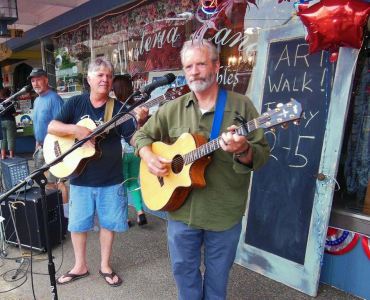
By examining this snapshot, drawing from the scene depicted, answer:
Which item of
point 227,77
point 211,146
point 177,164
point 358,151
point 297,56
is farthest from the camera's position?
point 227,77

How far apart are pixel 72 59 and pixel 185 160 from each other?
5.10m

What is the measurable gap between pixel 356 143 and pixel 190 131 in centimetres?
151

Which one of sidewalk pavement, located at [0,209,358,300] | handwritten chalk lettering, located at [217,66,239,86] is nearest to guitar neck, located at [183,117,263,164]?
sidewalk pavement, located at [0,209,358,300]

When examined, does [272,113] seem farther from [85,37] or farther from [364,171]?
[85,37]

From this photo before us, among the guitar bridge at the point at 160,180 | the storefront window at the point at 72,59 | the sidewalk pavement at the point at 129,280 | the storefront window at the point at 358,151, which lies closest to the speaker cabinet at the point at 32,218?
the sidewalk pavement at the point at 129,280

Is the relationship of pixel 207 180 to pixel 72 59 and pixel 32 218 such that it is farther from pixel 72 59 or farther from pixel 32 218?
pixel 72 59

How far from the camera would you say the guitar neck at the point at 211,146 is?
157 cm

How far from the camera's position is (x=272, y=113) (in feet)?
5.04

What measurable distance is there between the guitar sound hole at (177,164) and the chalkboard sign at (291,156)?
1.06 meters

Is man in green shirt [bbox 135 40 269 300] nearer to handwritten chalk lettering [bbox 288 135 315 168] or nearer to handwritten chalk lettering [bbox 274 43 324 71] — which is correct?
handwritten chalk lettering [bbox 288 135 315 168]

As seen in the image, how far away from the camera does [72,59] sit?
623cm

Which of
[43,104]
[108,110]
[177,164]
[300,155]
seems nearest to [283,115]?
[177,164]

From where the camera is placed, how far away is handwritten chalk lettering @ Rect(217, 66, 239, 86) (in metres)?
3.35

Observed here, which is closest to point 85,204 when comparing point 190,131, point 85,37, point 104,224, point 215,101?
point 104,224
